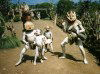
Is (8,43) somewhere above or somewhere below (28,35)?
below

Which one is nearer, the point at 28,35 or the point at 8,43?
the point at 28,35

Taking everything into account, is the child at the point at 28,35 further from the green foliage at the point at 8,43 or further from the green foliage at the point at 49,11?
the green foliage at the point at 49,11

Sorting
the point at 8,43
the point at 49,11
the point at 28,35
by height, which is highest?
the point at 28,35

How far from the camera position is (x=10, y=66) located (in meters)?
8.88

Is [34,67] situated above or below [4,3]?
below

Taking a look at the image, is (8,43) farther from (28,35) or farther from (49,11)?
(49,11)

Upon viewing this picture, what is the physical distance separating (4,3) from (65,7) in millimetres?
40398

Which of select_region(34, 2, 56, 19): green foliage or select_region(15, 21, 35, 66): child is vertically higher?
select_region(15, 21, 35, 66): child

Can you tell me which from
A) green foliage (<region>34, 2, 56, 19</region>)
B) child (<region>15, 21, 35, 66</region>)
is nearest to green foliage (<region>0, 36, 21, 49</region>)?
child (<region>15, 21, 35, 66</region>)

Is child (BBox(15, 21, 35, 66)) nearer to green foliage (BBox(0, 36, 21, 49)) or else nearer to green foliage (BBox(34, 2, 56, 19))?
green foliage (BBox(0, 36, 21, 49))

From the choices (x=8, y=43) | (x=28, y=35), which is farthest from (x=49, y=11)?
(x=28, y=35)

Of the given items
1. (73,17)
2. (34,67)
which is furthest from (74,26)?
(34,67)

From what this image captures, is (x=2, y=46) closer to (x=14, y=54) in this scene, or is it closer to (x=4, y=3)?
(x=14, y=54)

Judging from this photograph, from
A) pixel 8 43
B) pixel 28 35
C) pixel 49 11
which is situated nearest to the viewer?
pixel 28 35
